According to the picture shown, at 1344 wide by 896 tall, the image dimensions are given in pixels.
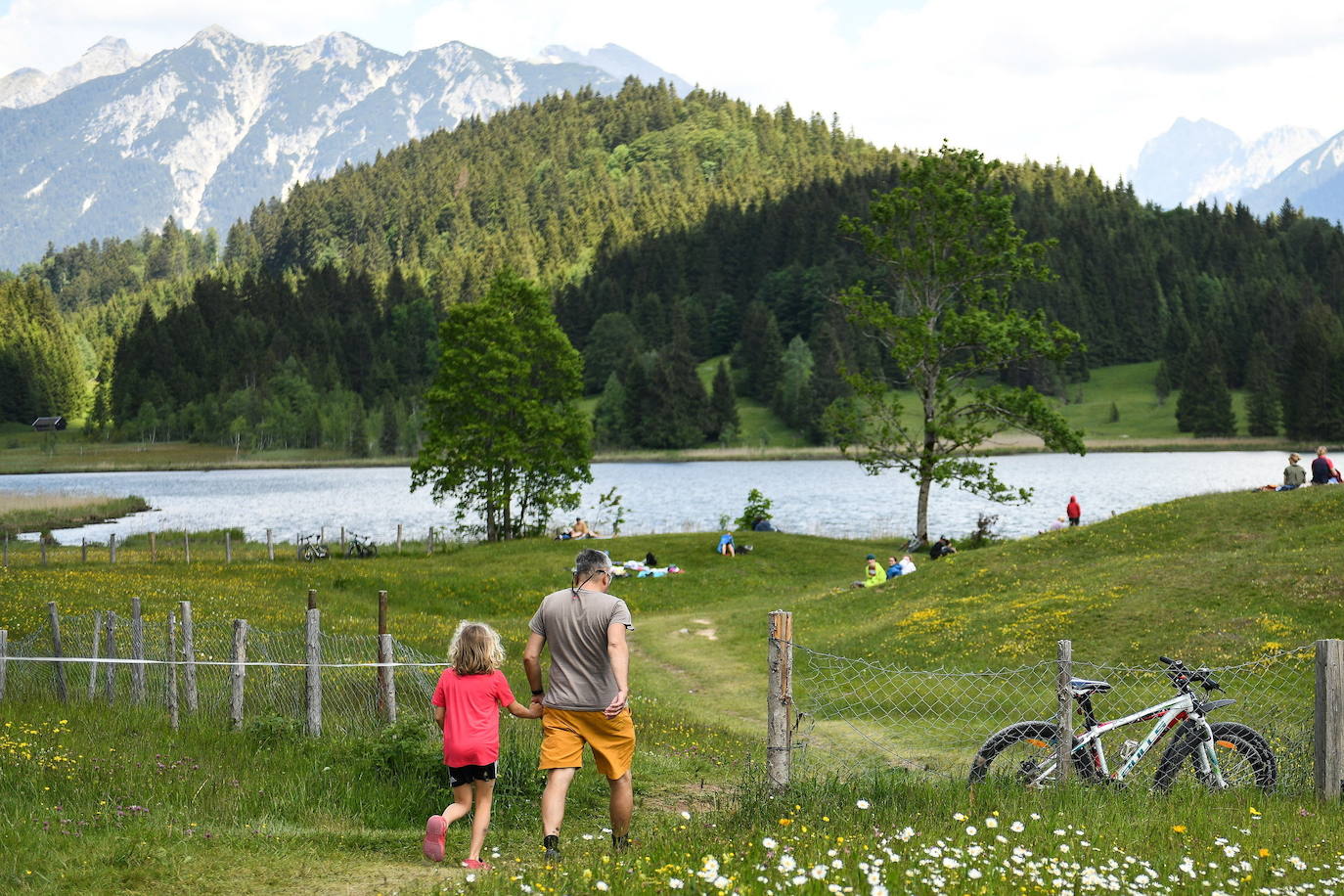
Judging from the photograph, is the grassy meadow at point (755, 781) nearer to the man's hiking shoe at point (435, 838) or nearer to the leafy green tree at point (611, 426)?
the man's hiking shoe at point (435, 838)

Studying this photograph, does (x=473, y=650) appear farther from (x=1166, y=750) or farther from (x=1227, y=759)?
(x=1227, y=759)

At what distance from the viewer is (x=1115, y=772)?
1185 centimetres

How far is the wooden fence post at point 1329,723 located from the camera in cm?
1138

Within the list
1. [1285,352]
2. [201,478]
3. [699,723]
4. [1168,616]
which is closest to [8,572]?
[699,723]

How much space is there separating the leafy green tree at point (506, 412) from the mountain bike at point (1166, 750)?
4602 centimetres

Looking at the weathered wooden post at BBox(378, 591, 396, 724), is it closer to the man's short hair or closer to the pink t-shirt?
the pink t-shirt

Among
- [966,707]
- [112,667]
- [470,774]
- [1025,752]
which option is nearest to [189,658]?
[112,667]

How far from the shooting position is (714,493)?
338 ft

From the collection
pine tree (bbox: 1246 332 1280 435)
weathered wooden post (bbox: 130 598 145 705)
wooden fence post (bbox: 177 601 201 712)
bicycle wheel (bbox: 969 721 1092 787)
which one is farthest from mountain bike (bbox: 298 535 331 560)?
pine tree (bbox: 1246 332 1280 435)

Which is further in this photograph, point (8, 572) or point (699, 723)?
point (8, 572)

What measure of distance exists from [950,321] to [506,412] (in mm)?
21983

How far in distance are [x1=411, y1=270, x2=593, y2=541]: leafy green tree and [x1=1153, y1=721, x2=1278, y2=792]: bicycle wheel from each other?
46.4 metres

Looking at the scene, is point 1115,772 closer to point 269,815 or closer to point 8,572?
point 269,815

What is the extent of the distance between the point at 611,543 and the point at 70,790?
37.8 meters
